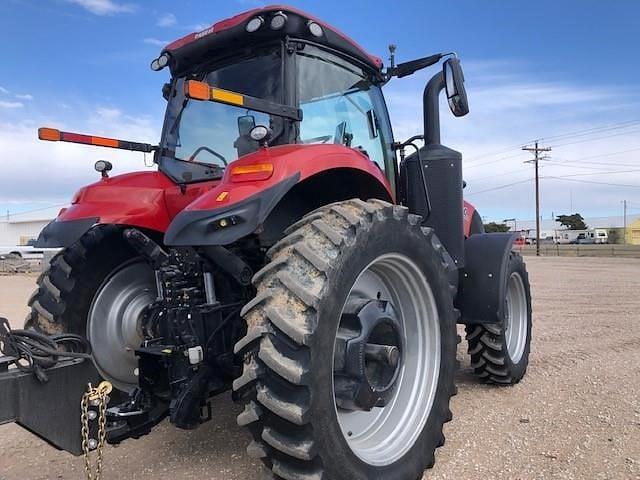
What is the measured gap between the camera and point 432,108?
4270 millimetres

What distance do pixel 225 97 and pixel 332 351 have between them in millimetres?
1226

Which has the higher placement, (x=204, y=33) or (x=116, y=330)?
(x=204, y=33)

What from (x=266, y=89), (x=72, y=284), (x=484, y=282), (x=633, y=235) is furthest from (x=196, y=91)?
(x=633, y=235)

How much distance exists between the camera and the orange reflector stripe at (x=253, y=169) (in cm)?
255

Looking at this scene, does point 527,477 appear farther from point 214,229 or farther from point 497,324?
point 214,229

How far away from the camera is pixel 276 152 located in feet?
8.93

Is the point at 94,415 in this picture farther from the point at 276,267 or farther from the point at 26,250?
the point at 26,250

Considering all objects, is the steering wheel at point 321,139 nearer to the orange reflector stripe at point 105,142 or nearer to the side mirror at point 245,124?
the side mirror at point 245,124

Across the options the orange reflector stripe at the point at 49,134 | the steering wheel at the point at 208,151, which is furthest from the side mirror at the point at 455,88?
the orange reflector stripe at the point at 49,134

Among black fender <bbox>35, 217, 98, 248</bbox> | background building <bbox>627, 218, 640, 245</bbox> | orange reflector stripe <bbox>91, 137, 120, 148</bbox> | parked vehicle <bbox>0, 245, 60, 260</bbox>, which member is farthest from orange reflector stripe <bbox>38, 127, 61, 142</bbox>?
background building <bbox>627, 218, 640, 245</bbox>

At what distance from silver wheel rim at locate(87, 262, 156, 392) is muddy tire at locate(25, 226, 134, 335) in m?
0.07

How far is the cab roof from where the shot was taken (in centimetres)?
325

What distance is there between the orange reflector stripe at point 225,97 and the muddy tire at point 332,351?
0.63 meters

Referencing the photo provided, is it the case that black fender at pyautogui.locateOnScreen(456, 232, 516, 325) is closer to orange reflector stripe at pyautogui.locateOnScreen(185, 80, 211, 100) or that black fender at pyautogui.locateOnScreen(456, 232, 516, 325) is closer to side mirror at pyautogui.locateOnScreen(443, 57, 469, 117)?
side mirror at pyautogui.locateOnScreen(443, 57, 469, 117)
